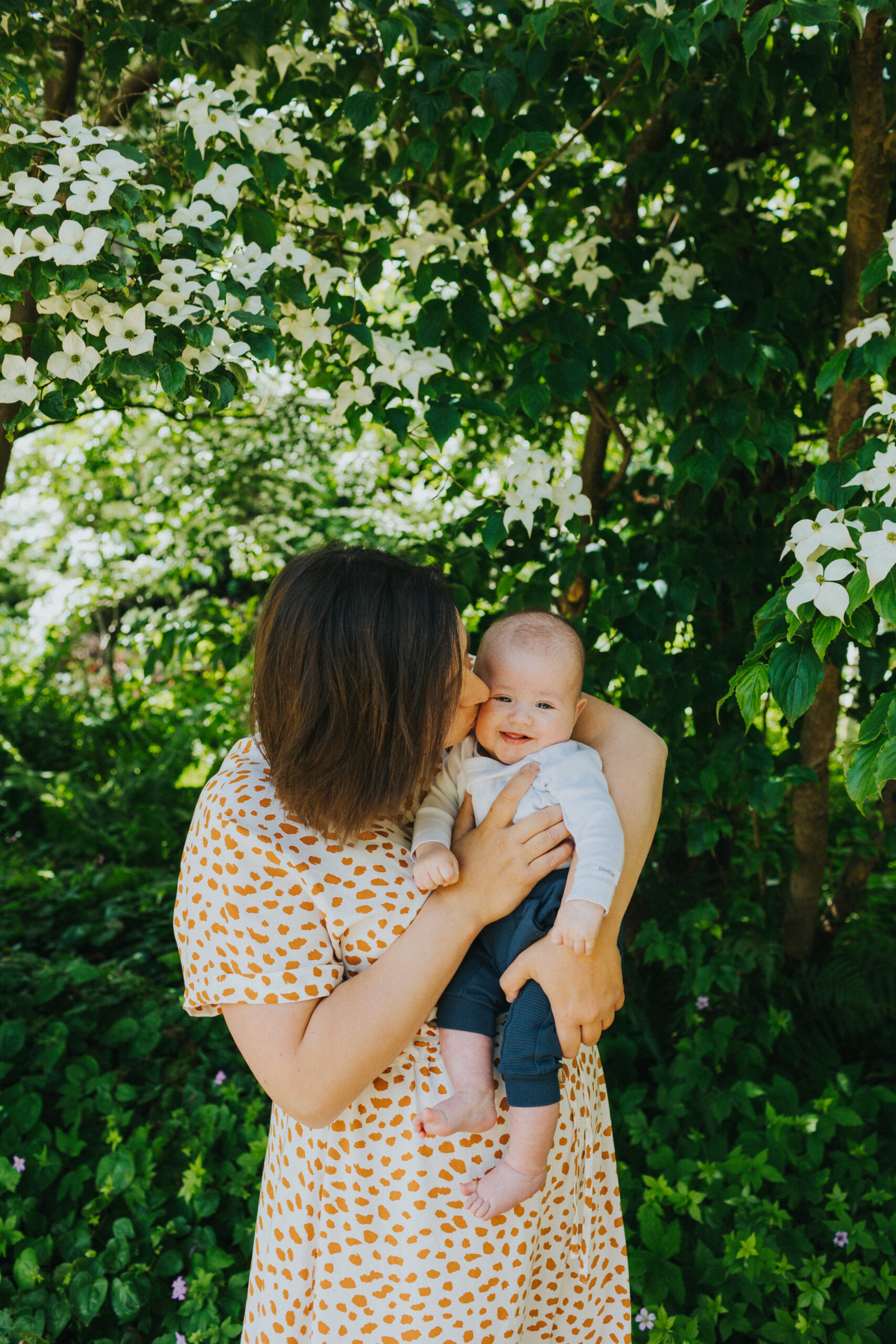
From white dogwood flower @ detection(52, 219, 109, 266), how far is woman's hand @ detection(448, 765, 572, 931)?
1.02 meters

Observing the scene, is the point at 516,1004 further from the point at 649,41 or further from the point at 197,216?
the point at 649,41

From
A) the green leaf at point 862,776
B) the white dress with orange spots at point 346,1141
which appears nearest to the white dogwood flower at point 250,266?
the white dress with orange spots at point 346,1141

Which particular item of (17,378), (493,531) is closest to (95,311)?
(17,378)

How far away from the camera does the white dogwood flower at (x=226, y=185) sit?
171 centimetres

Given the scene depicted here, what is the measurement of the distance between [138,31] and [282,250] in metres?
0.55

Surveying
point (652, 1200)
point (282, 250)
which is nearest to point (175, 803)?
point (652, 1200)

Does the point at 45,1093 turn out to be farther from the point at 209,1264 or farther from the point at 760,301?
the point at 760,301

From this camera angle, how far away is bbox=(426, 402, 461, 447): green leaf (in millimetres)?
1852

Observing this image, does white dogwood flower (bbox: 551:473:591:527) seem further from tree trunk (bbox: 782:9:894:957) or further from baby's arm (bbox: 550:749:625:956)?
baby's arm (bbox: 550:749:625:956)

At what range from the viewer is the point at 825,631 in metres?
1.17

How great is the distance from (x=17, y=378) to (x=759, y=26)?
1303mm

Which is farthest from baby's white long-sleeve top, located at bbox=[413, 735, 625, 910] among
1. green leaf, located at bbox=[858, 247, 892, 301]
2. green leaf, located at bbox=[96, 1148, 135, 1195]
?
green leaf, located at bbox=[96, 1148, 135, 1195]

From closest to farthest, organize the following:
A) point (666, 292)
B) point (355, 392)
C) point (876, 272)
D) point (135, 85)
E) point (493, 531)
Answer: point (876, 272)
point (493, 531)
point (355, 392)
point (666, 292)
point (135, 85)

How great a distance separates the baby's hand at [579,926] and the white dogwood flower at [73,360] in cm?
115
